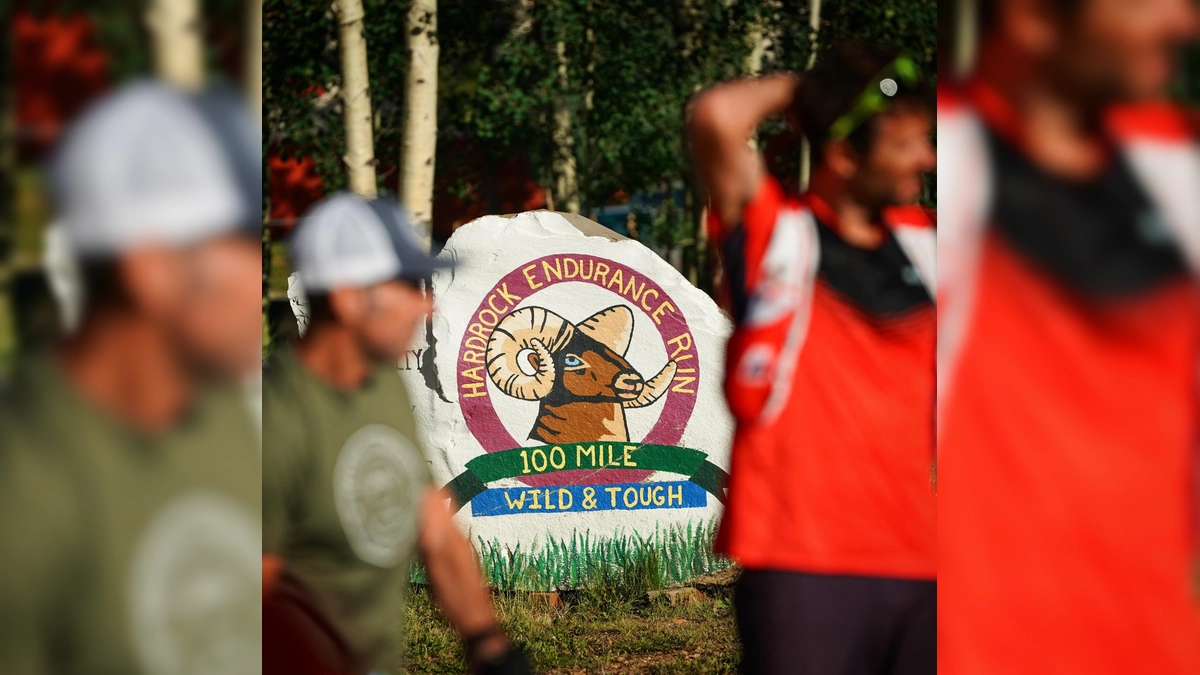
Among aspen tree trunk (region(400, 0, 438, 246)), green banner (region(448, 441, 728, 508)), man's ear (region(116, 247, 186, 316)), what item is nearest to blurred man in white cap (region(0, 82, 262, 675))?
man's ear (region(116, 247, 186, 316))

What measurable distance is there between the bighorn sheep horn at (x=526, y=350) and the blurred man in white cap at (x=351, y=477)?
9.14ft

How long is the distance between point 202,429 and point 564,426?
4415 millimetres

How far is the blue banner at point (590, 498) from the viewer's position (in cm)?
514

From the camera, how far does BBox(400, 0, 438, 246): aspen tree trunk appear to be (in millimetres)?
6090

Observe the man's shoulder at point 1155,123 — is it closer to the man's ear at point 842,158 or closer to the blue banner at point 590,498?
the man's ear at point 842,158

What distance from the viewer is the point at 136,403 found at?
0.81 meters

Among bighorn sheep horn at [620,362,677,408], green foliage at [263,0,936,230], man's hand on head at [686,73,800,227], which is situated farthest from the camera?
green foliage at [263,0,936,230]

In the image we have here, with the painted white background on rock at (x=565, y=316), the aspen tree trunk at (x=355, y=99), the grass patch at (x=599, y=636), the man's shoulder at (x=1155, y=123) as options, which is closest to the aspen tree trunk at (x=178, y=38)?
the man's shoulder at (x=1155, y=123)

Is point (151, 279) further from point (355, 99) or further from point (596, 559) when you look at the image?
point (355, 99)

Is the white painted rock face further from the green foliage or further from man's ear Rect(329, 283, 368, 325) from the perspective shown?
the green foliage

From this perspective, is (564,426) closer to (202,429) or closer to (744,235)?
(744,235)

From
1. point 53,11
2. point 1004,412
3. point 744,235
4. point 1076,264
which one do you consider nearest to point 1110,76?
point 1076,264

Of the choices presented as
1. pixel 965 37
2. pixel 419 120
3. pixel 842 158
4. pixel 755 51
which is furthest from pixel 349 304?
pixel 755 51

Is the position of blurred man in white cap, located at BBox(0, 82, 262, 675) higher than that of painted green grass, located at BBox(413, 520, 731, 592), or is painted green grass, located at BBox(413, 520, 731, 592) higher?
blurred man in white cap, located at BBox(0, 82, 262, 675)
